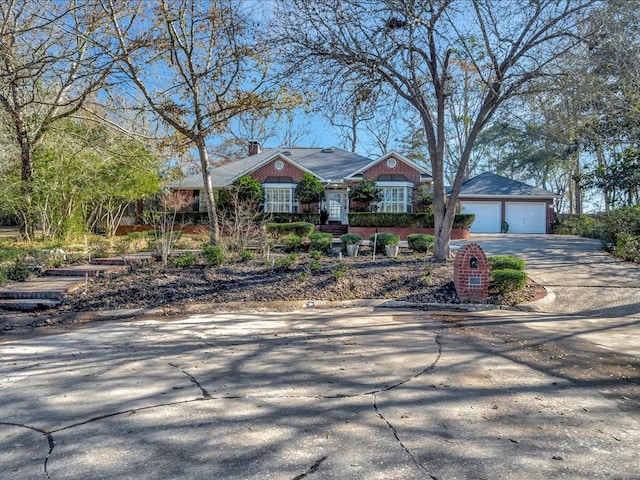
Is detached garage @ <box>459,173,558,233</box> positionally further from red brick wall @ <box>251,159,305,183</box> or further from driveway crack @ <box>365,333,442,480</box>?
driveway crack @ <box>365,333,442,480</box>

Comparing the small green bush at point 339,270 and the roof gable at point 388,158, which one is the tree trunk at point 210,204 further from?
the roof gable at point 388,158

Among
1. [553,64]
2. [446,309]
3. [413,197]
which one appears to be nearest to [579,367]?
[446,309]

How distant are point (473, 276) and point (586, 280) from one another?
344cm

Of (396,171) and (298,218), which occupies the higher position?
(396,171)

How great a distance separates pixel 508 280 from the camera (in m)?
8.52

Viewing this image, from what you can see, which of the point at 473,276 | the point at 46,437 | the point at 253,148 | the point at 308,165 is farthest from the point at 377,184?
the point at 46,437

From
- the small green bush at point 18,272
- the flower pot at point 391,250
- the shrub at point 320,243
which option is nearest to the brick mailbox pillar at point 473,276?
the flower pot at point 391,250

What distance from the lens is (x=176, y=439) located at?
2.91 metres

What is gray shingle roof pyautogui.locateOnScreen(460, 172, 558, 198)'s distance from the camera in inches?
1097

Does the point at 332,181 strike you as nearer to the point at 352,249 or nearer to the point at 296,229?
the point at 296,229

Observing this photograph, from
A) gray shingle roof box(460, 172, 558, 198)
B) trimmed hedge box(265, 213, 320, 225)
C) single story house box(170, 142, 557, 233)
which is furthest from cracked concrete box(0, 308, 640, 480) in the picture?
gray shingle roof box(460, 172, 558, 198)

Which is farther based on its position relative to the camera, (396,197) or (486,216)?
(486,216)

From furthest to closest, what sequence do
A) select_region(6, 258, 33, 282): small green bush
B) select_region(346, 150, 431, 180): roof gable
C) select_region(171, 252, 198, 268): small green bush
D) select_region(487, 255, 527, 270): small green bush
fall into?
1. select_region(346, 150, 431, 180): roof gable
2. select_region(171, 252, 198, 268): small green bush
3. select_region(6, 258, 33, 282): small green bush
4. select_region(487, 255, 527, 270): small green bush

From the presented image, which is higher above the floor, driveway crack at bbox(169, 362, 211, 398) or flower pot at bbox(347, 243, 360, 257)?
flower pot at bbox(347, 243, 360, 257)
